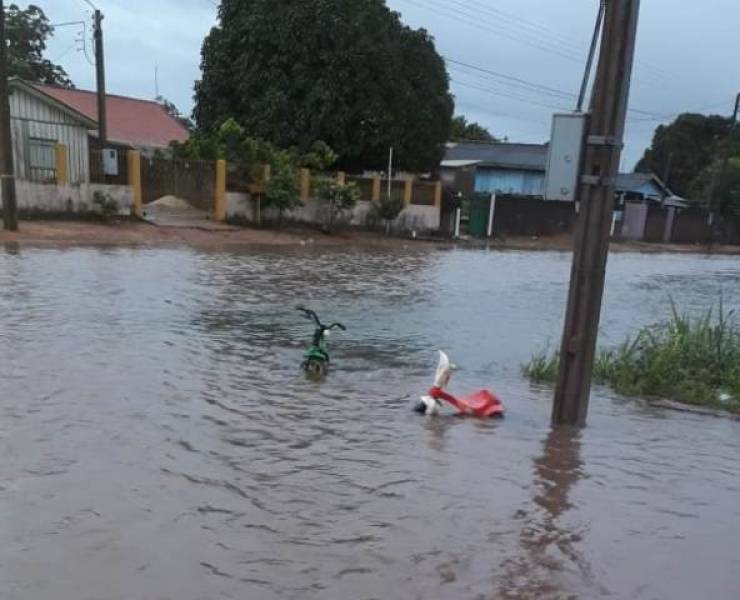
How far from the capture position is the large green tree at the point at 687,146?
6838 cm

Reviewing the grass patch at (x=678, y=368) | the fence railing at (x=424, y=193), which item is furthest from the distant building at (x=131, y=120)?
the grass patch at (x=678, y=368)

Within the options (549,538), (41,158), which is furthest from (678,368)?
(41,158)

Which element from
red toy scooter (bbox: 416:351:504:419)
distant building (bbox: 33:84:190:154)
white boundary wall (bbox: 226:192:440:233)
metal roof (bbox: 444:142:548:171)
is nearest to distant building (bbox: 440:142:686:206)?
metal roof (bbox: 444:142:548:171)

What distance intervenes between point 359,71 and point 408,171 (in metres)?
5.37

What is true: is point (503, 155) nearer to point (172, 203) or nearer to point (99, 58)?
point (172, 203)

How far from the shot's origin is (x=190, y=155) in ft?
86.1

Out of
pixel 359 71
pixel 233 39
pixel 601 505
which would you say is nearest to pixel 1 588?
pixel 601 505

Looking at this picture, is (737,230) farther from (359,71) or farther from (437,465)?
(437,465)

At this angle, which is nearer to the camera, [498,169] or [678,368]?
[678,368]

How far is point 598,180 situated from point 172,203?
23340 millimetres

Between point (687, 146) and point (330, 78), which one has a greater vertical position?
point (687, 146)

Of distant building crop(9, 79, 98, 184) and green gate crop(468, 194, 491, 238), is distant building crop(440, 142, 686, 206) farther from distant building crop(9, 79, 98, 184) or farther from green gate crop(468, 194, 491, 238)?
distant building crop(9, 79, 98, 184)

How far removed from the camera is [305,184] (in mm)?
27875

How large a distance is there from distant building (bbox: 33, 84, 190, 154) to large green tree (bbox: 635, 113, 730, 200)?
1846 inches
